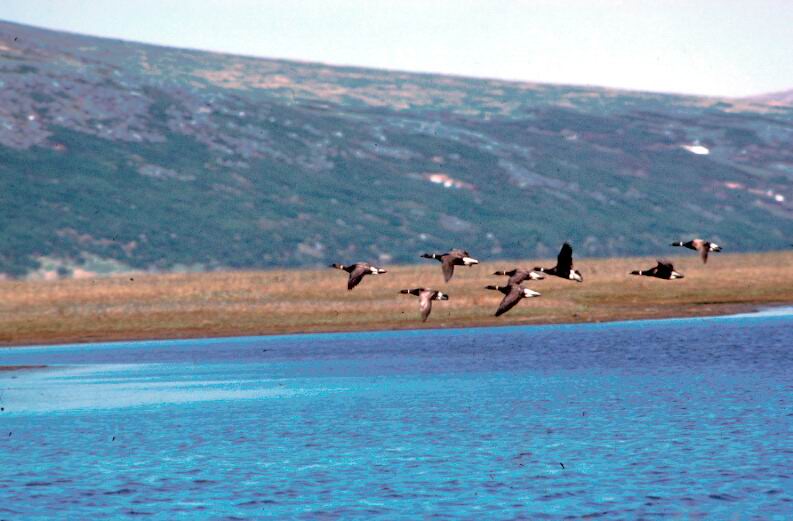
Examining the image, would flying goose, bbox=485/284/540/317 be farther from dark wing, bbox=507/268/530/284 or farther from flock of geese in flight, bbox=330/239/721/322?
dark wing, bbox=507/268/530/284

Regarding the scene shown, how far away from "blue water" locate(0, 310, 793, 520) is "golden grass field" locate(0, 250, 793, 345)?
1503cm

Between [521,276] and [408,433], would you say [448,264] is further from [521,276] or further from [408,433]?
[408,433]

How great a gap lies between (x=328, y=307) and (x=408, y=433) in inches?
2315

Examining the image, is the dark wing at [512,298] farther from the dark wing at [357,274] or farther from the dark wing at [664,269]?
the dark wing at [664,269]

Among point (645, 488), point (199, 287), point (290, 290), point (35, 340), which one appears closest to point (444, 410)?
point (645, 488)

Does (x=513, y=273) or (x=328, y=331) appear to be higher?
(x=513, y=273)

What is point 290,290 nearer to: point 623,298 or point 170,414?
point 623,298

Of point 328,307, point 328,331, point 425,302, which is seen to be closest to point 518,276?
point 425,302

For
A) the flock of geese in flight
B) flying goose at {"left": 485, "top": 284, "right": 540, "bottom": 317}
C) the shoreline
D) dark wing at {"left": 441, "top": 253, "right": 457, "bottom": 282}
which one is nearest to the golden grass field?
the shoreline

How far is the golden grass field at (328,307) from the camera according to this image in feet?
304

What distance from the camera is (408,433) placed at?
43.6m

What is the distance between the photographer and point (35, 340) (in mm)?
88188

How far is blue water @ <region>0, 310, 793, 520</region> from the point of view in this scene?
32031mm

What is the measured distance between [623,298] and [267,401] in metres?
58.0
